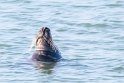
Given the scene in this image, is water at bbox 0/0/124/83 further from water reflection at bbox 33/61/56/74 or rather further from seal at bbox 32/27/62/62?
seal at bbox 32/27/62/62

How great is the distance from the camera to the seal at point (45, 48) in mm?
13039

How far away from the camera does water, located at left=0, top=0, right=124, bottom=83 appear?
1246cm

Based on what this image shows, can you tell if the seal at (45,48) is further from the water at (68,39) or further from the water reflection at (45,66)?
the water at (68,39)

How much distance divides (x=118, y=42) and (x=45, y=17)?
3.10 metres

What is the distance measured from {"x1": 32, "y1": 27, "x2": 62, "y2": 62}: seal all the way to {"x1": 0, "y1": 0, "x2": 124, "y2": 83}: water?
0.20 m

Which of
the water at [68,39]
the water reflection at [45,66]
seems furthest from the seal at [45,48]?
the water at [68,39]

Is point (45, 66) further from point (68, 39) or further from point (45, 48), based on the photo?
point (68, 39)

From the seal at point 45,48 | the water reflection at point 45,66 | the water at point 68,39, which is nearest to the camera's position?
the water at point 68,39

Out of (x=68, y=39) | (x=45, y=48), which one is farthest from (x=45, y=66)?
(x=68, y=39)

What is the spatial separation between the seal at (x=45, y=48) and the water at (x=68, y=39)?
0.64 ft

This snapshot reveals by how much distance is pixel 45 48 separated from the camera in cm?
1320

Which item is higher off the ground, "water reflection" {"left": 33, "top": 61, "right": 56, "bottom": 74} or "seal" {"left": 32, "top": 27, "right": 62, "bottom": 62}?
"seal" {"left": 32, "top": 27, "right": 62, "bottom": 62}

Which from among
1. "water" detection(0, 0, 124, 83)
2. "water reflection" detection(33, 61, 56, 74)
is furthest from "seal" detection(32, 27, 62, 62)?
"water" detection(0, 0, 124, 83)

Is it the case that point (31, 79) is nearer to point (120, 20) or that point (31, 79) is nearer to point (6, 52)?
point (6, 52)
